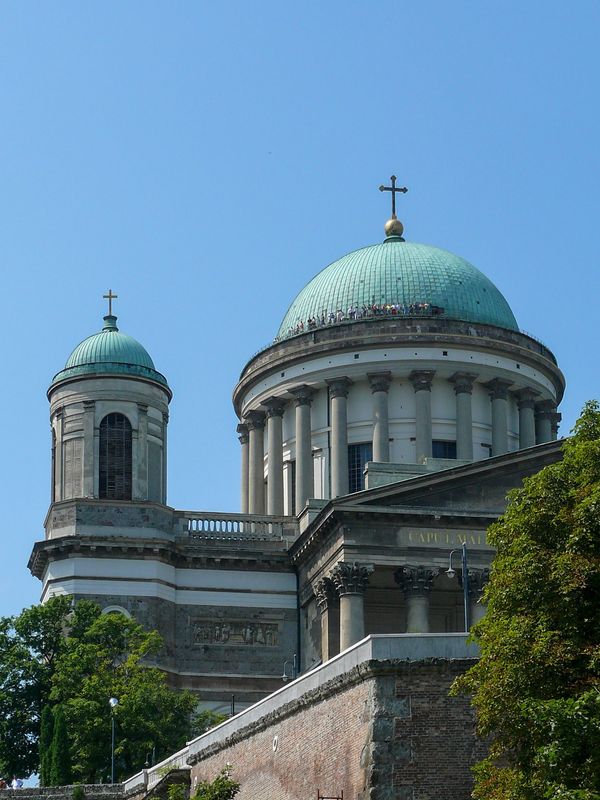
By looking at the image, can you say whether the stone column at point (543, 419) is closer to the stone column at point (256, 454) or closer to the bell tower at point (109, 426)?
the stone column at point (256, 454)

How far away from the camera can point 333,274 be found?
93188mm

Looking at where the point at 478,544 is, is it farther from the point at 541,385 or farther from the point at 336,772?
the point at 336,772

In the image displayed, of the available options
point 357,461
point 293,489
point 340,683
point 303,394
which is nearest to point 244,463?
point 293,489

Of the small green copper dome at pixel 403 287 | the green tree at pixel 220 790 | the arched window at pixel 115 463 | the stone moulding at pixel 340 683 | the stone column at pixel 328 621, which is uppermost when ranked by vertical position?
the small green copper dome at pixel 403 287

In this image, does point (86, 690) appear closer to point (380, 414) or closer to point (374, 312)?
point (380, 414)

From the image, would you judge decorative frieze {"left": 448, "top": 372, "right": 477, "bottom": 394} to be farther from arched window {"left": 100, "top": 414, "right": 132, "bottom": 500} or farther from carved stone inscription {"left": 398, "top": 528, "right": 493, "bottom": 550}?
arched window {"left": 100, "top": 414, "right": 132, "bottom": 500}

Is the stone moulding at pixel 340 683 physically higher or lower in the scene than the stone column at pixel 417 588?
lower

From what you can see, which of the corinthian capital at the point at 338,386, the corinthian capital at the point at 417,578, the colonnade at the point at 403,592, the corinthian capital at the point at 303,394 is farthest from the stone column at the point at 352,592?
the corinthian capital at the point at 303,394

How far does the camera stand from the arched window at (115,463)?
81250 mm

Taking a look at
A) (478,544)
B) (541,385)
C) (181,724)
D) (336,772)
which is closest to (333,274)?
(541,385)

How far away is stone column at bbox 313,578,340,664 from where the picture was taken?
244 feet

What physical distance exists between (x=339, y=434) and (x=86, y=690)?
23391 millimetres

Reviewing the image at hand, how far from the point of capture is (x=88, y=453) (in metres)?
81.1

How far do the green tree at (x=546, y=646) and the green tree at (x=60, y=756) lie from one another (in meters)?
29.5
